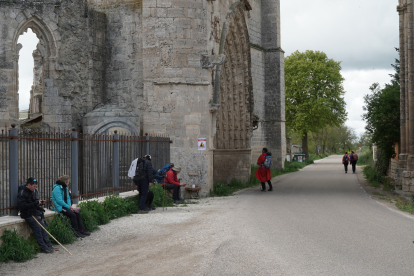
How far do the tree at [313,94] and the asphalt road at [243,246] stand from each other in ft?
123

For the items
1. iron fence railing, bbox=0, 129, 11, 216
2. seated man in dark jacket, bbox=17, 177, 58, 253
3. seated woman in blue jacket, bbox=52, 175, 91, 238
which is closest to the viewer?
seated man in dark jacket, bbox=17, 177, 58, 253

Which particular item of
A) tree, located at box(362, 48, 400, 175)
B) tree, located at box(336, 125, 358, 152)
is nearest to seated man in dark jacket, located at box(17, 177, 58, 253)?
tree, located at box(362, 48, 400, 175)

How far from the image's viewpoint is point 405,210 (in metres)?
12.5

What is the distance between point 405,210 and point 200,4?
8.78 m

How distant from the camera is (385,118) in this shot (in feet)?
74.2

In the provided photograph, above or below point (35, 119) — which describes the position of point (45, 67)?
above

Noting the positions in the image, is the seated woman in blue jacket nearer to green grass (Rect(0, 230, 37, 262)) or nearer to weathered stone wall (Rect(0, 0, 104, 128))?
green grass (Rect(0, 230, 37, 262))

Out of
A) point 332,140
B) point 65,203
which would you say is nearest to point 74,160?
point 65,203

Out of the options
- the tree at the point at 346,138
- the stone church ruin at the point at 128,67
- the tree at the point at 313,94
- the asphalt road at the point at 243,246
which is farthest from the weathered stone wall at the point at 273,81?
the tree at the point at 346,138

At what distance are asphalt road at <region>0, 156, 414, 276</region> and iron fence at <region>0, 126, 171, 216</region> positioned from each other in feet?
3.66

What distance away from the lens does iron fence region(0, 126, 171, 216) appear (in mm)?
8086

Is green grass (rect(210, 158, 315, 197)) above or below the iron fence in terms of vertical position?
below

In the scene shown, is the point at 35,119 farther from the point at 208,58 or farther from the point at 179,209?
the point at 179,209

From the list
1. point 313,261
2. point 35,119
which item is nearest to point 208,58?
point 35,119
